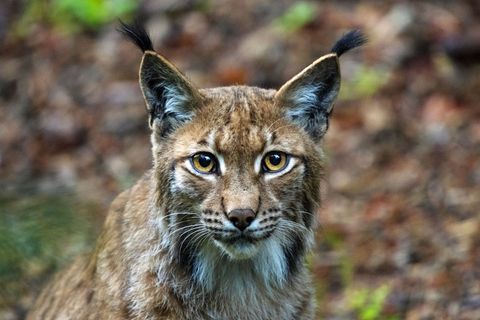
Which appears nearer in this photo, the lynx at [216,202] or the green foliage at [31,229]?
the lynx at [216,202]

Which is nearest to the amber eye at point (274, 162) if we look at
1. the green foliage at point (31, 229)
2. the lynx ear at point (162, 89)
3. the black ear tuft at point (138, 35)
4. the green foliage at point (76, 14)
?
the lynx ear at point (162, 89)

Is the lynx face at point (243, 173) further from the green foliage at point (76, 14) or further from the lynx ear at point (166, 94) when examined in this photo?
the green foliage at point (76, 14)

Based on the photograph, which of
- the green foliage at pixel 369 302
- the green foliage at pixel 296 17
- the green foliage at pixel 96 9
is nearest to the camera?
the green foliage at pixel 369 302

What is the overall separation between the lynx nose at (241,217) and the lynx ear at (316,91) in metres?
0.90

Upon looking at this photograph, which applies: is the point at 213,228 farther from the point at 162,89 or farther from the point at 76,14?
the point at 76,14

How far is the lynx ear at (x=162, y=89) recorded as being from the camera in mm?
5426

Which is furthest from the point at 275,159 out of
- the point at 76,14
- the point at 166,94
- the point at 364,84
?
the point at 76,14

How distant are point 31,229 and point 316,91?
192 centimetres

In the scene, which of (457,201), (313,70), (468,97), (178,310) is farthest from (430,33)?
(178,310)

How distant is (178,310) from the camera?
558cm

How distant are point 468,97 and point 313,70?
5.03 meters

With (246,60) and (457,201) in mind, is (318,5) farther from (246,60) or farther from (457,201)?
(457,201)

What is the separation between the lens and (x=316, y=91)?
225 inches

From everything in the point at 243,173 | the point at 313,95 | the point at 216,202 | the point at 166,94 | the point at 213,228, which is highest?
the point at 166,94
